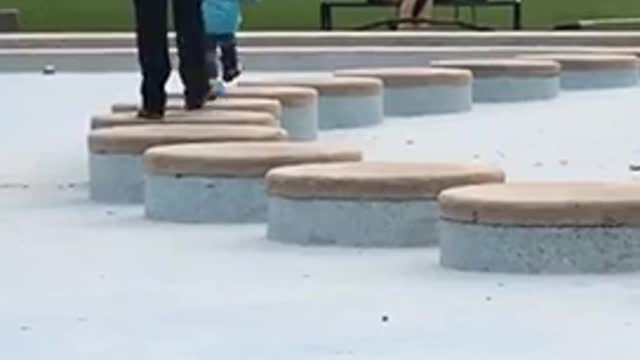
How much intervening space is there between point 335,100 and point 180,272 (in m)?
5.86

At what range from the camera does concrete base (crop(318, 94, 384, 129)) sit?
1302cm

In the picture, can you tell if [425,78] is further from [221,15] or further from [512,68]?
[221,15]

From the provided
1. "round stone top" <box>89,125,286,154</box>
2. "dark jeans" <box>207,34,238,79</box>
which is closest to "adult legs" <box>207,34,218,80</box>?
"dark jeans" <box>207,34,238,79</box>

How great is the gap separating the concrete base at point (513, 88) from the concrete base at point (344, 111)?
1772 millimetres

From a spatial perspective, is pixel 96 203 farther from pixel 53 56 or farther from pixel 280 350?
pixel 53 56

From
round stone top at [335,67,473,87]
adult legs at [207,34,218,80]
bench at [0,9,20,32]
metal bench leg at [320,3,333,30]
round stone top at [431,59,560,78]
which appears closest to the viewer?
adult legs at [207,34,218,80]

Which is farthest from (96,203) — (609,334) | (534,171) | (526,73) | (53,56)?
(53,56)

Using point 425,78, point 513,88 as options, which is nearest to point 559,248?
point 425,78

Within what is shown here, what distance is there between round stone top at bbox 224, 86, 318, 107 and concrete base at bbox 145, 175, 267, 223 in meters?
3.11

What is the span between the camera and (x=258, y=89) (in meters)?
12.1

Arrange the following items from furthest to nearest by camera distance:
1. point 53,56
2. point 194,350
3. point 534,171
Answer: point 53,56
point 534,171
point 194,350

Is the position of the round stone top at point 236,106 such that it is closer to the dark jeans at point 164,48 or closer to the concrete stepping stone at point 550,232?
the dark jeans at point 164,48

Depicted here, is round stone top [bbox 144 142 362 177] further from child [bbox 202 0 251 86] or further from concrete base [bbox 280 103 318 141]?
child [bbox 202 0 251 86]

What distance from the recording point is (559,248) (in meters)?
6.86
